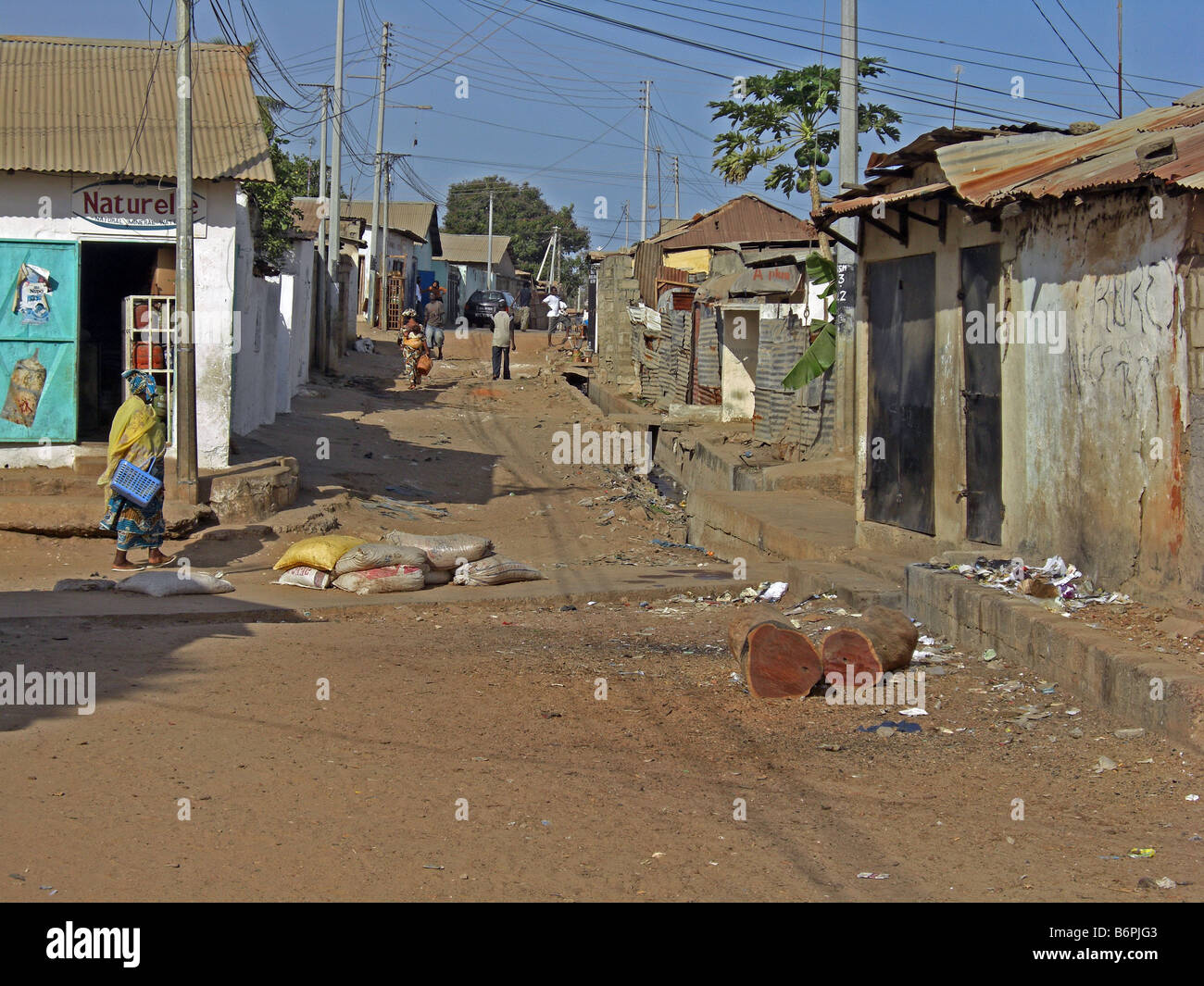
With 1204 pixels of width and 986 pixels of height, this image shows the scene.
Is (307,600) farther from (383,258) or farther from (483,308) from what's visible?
(483,308)

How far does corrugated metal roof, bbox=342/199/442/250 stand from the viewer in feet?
198

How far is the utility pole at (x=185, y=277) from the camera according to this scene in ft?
38.8

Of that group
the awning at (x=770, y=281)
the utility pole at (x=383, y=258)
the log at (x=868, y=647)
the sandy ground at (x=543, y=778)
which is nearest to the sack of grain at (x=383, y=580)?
the sandy ground at (x=543, y=778)

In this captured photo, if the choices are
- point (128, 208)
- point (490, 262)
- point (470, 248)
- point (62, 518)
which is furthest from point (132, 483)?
point (470, 248)

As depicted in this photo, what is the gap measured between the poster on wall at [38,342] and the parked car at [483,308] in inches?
1471

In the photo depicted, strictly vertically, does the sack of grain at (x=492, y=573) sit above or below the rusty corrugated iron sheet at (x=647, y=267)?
below

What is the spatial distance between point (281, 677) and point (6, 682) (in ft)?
4.86

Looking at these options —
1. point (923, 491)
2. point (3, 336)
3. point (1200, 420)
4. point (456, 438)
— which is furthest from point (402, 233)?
point (1200, 420)

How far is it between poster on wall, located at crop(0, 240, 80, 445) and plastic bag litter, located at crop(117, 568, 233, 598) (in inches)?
126

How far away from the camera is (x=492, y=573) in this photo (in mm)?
10945

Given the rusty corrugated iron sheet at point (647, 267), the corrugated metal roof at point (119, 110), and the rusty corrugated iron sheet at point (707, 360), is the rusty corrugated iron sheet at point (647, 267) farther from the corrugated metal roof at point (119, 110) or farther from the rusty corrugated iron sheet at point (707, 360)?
the corrugated metal roof at point (119, 110)

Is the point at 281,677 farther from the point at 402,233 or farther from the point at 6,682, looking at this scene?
the point at 402,233

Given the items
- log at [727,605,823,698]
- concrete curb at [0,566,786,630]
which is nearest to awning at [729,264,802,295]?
concrete curb at [0,566,786,630]

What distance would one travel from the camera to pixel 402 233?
172 feet
